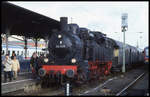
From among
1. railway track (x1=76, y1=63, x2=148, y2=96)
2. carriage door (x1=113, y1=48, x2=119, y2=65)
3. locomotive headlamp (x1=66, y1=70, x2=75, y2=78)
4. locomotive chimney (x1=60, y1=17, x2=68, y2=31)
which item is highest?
locomotive chimney (x1=60, y1=17, x2=68, y2=31)

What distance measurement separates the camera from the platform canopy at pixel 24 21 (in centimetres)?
1519

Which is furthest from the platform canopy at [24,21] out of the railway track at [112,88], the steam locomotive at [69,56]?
the railway track at [112,88]

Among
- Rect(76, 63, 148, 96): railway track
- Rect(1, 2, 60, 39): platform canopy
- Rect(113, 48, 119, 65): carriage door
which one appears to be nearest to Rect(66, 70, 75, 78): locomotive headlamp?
Rect(76, 63, 148, 96): railway track

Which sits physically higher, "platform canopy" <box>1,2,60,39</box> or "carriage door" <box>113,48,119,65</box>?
"platform canopy" <box>1,2,60,39</box>

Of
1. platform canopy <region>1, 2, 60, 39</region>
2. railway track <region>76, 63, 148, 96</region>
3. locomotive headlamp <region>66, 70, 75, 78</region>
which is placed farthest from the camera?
platform canopy <region>1, 2, 60, 39</region>

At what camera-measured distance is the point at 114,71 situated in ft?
72.8

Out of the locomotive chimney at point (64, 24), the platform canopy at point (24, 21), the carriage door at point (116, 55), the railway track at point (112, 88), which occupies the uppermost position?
the platform canopy at point (24, 21)

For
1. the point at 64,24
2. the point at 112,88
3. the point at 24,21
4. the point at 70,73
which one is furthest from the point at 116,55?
the point at 70,73

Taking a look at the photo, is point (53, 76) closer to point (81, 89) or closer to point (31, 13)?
point (81, 89)

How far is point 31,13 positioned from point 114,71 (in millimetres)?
9989

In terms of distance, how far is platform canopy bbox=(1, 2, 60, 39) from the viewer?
15.2m

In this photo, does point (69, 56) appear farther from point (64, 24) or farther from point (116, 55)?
point (116, 55)

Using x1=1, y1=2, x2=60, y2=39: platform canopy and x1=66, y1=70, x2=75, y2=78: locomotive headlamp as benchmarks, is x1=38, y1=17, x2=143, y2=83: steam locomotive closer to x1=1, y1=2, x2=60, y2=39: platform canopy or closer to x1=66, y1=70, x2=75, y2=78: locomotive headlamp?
x1=66, y1=70, x2=75, y2=78: locomotive headlamp

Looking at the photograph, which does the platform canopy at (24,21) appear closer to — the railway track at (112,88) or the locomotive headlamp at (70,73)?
the locomotive headlamp at (70,73)
